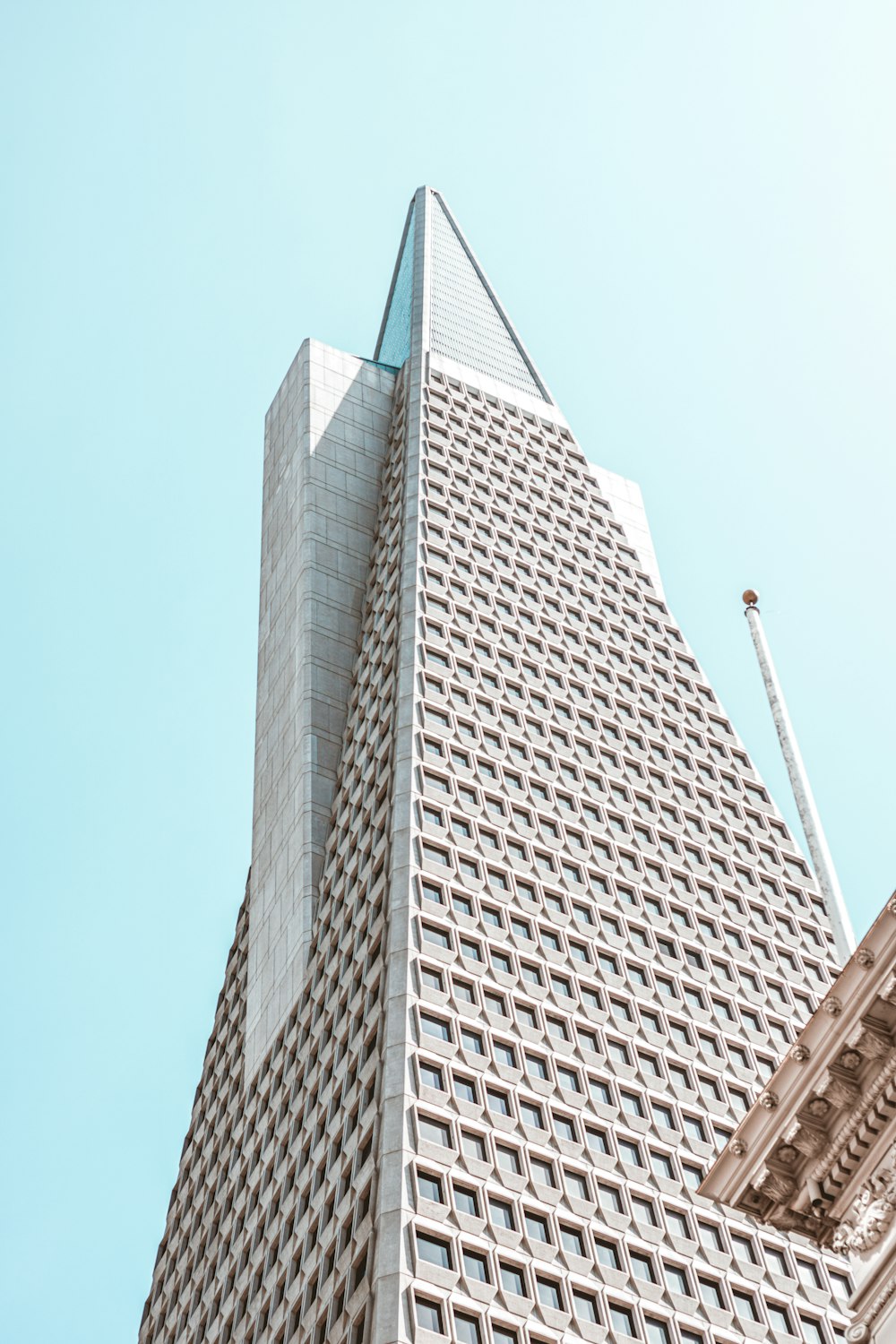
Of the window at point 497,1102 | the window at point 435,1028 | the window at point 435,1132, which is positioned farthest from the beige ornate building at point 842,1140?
the window at point 435,1028

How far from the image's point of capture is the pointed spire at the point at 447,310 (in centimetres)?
11244

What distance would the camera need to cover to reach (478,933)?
65.7 m

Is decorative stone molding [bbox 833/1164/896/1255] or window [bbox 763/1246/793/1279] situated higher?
decorative stone molding [bbox 833/1164/896/1255]

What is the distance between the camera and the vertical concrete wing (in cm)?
7944

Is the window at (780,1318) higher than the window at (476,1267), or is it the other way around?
the window at (780,1318)

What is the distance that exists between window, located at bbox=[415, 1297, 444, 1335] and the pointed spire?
6806 centimetres

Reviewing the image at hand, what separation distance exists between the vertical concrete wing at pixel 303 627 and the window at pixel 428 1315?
81.1ft

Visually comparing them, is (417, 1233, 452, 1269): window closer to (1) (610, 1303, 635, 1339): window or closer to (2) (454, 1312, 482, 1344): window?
(2) (454, 1312, 482, 1344): window

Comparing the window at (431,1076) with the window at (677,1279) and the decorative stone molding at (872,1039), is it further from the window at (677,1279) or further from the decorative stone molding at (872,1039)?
the decorative stone molding at (872,1039)

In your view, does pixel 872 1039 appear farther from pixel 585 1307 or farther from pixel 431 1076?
pixel 431 1076

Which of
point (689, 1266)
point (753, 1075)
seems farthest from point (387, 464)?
point (689, 1266)

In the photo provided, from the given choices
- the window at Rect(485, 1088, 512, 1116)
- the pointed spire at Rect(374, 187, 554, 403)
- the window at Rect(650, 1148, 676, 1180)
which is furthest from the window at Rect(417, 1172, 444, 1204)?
the pointed spire at Rect(374, 187, 554, 403)

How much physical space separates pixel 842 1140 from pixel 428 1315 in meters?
27.4

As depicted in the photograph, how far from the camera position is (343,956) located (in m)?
68.5
